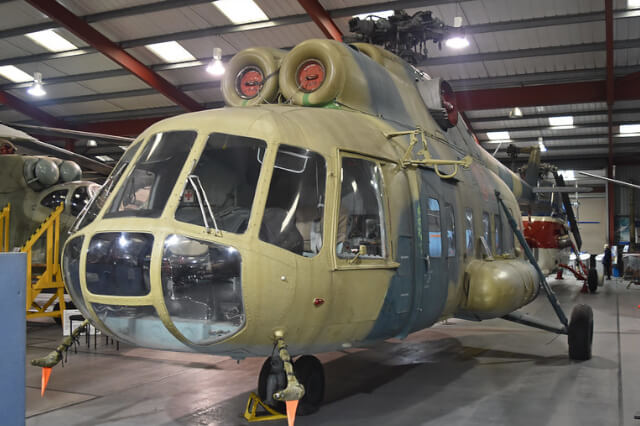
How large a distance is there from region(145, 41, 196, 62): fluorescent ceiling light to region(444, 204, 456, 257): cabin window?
15.1 meters

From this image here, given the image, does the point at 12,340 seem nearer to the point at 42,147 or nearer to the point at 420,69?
the point at 42,147

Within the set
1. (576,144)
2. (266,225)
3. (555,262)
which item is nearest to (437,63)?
(555,262)

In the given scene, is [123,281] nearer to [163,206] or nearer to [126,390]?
[163,206]

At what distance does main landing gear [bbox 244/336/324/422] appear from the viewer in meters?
4.07

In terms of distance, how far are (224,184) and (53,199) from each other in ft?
29.5

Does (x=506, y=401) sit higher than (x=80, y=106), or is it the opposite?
(x=80, y=106)

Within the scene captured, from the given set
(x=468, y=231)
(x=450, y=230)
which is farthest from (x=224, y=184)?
(x=468, y=231)

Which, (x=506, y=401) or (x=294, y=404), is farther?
(x=506, y=401)

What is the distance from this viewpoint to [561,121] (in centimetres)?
2694

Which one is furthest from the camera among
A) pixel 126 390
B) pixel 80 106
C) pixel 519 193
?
pixel 80 106

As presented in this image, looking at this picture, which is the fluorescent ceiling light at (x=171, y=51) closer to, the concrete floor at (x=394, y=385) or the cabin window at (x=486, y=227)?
the concrete floor at (x=394, y=385)

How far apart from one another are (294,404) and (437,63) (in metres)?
17.5

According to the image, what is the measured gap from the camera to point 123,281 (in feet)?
13.5

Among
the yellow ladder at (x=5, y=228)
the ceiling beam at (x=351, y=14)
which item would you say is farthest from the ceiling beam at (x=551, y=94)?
the yellow ladder at (x=5, y=228)
